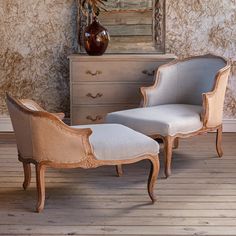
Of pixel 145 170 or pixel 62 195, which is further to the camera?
pixel 145 170

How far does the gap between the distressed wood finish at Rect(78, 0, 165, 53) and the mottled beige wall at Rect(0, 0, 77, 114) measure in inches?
9.6

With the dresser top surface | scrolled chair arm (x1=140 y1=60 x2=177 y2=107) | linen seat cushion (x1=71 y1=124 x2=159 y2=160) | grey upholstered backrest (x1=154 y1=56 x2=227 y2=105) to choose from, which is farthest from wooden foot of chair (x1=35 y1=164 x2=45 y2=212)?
the dresser top surface

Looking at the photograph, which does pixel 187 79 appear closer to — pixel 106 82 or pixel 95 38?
pixel 106 82

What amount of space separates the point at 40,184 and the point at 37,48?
2479 mm

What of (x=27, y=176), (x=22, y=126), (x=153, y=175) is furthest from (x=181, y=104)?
(x=22, y=126)

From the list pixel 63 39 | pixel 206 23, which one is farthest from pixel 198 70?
pixel 63 39

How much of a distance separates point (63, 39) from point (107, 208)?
2540 millimetres

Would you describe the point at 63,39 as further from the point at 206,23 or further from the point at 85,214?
the point at 85,214

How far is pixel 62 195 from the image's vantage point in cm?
341

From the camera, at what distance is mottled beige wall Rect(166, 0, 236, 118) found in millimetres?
5098

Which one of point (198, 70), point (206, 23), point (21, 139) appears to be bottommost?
point (21, 139)

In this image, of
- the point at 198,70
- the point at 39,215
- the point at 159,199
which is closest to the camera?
the point at 39,215

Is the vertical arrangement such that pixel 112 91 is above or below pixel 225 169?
above

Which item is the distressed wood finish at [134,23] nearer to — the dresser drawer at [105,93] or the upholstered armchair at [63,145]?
the dresser drawer at [105,93]
